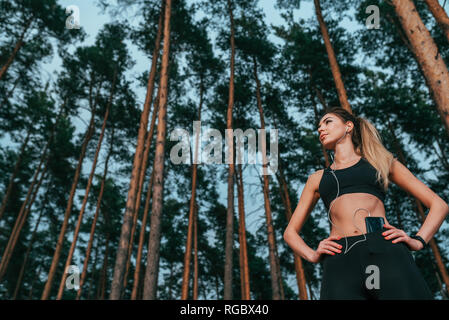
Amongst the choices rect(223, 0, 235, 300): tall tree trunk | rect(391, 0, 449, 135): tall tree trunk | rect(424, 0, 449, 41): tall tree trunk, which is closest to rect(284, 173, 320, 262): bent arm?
rect(391, 0, 449, 135): tall tree trunk

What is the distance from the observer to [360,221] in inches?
57.1

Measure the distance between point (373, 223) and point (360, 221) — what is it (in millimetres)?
68

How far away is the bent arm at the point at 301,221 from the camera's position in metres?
1.62

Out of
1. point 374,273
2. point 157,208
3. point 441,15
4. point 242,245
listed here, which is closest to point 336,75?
point 441,15

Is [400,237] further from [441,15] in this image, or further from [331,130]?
[441,15]

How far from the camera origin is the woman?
1.25 m

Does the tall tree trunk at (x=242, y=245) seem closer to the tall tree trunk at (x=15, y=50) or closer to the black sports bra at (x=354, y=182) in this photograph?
the black sports bra at (x=354, y=182)

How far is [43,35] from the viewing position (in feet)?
45.2

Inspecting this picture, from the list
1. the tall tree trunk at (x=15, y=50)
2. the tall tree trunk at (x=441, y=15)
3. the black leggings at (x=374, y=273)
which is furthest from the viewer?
the tall tree trunk at (x=15, y=50)

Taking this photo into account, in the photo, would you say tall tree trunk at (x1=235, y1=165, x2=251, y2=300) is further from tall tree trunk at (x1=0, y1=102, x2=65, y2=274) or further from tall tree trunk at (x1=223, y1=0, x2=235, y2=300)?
tall tree trunk at (x1=0, y1=102, x2=65, y2=274)

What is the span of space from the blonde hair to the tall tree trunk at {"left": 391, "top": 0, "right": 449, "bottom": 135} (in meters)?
2.93

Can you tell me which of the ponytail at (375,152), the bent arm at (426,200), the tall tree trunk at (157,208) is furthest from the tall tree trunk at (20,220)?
the bent arm at (426,200)
